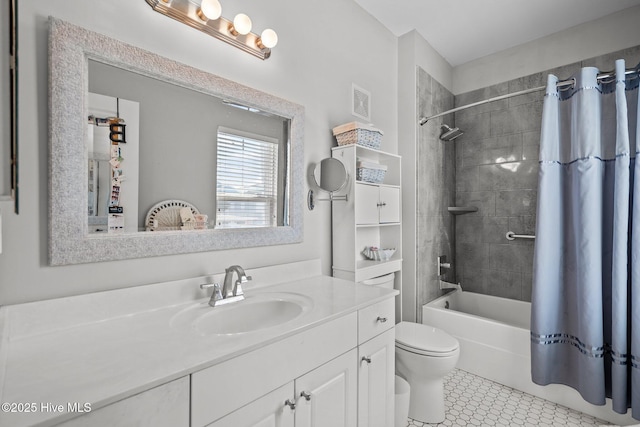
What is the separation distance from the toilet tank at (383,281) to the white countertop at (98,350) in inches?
31.4

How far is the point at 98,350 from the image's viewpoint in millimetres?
813

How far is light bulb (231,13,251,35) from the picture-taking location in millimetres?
1347

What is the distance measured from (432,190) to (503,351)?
1320 millimetres

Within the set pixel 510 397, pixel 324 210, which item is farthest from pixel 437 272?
pixel 324 210

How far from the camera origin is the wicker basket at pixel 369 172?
1.90m

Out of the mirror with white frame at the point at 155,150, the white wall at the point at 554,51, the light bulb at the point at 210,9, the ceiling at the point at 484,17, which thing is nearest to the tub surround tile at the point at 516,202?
the white wall at the point at 554,51

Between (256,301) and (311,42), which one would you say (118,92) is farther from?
(311,42)

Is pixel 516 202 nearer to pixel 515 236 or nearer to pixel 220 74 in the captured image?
pixel 515 236

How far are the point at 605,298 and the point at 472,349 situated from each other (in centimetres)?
88

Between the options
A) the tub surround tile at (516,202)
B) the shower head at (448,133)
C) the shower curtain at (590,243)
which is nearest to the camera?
the shower curtain at (590,243)

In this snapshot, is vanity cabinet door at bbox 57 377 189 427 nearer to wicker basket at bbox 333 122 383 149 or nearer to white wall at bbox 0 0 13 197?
white wall at bbox 0 0 13 197

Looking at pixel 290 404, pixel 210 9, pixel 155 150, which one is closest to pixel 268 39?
pixel 210 9

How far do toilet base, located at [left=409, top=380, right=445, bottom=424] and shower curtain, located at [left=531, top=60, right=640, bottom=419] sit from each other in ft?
2.11

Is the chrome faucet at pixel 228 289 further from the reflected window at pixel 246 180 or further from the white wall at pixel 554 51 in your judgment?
the white wall at pixel 554 51
